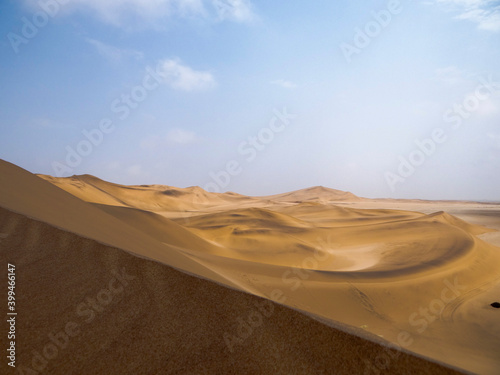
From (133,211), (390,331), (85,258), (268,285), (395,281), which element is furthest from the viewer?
(133,211)

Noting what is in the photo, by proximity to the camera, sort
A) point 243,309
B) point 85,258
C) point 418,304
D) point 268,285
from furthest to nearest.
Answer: point 418,304
point 268,285
point 85,258
point 243,309

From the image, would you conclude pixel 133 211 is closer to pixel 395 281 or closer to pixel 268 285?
pixel 268 285

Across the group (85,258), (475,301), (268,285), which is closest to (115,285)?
(85,258)

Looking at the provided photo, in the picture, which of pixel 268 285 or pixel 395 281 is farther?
pixel 395 281

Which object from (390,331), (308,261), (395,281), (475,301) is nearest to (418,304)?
(395,281)

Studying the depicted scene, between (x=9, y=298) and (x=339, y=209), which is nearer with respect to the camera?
(x=9, y=298)

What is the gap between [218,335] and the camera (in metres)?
1.94

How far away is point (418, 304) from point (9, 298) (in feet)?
20.7

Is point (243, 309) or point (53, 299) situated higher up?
point (53, 299)

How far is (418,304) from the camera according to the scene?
6.02 m

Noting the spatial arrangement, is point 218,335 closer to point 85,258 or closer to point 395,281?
point 85,258

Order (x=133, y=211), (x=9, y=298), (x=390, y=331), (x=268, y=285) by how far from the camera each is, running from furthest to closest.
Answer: (x=133, y=211) < (x=268, y=285) < (x=390, y=331) < (x=9, y=298)

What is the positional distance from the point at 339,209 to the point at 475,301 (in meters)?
20.6

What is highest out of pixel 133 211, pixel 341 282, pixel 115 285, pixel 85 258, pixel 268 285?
pixel 133 211
